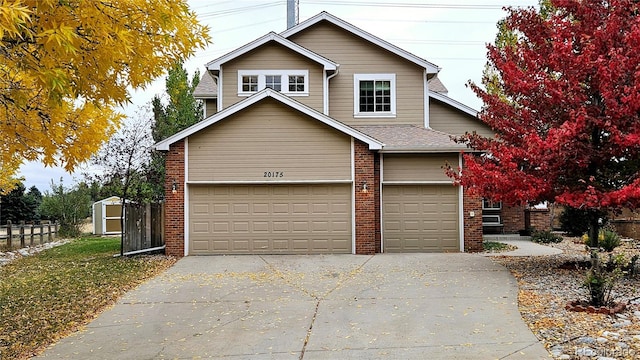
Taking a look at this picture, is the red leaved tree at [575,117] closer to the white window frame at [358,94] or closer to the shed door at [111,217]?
the white window frame at [358,94]

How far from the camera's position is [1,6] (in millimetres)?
4227

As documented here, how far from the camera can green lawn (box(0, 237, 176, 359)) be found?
24.8 ft

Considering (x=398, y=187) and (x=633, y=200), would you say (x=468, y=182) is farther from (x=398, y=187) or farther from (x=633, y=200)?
(x=398, y=187)

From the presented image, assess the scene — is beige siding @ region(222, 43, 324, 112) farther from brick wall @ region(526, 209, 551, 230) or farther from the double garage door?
brick wall @ region(526, 209, 551, 230)

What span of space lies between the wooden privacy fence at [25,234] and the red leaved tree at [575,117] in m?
18.3

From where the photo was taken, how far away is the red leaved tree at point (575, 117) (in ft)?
32.1

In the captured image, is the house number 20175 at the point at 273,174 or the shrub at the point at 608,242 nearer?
the house number 20175 at the point at 273,174

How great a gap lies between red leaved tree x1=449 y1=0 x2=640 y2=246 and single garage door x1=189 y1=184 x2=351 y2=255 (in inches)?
179

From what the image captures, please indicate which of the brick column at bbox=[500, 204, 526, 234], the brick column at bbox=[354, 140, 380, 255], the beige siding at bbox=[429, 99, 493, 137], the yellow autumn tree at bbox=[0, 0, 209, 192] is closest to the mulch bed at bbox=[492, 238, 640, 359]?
the brick column at bbox=[354, 140, 380, 255]

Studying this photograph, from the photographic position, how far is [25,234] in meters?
22.6

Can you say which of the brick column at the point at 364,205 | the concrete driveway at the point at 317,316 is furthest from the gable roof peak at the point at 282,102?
the concrete driveway at the point at 317,316

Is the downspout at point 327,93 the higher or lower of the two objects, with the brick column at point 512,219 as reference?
higher

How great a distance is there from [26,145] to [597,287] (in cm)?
885

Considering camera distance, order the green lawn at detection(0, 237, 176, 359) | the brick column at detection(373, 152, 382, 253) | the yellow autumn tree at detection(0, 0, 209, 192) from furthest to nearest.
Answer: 1. the brick column at detection(373, 152, 382, 253)
2. the green lawn at detection(0, 237, 176, 359)
3. the yellow autumn tree at detection(0, 0, 209, 192)
